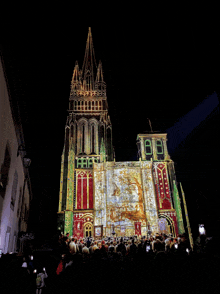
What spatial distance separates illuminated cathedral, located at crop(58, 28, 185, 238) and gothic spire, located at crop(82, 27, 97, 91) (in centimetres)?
933

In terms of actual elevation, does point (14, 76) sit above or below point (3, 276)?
above

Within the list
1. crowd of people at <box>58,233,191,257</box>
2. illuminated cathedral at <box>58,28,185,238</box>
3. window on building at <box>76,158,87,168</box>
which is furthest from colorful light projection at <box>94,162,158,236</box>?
crowd of people at <box>58,233,191,257</box>

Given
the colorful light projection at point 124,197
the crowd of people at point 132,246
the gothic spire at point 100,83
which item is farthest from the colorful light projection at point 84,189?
the gothic spire at point 100,83

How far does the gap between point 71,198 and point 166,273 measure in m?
35.7

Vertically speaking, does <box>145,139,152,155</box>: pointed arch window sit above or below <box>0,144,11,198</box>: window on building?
above

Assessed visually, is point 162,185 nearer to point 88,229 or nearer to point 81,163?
point 88,229

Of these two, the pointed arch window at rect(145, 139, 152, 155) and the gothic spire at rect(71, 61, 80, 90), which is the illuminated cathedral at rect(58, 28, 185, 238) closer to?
the pointed arch window at rect(145, 139, 152, 155)

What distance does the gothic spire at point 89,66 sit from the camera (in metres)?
54.7

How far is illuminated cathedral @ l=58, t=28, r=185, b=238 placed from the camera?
121ft

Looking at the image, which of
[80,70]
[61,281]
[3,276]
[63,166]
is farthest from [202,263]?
[80,70]

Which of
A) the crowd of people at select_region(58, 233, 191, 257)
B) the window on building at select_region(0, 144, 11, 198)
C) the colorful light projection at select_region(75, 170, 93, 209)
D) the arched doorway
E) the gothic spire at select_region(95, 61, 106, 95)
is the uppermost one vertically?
the gothic spire at select_region(95, 61, 106, 95)

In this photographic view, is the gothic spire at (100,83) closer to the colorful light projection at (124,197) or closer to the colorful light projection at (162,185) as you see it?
the colorful light projection at (124,197)

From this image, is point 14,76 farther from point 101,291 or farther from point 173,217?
point 173,217

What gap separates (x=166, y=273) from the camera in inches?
198
